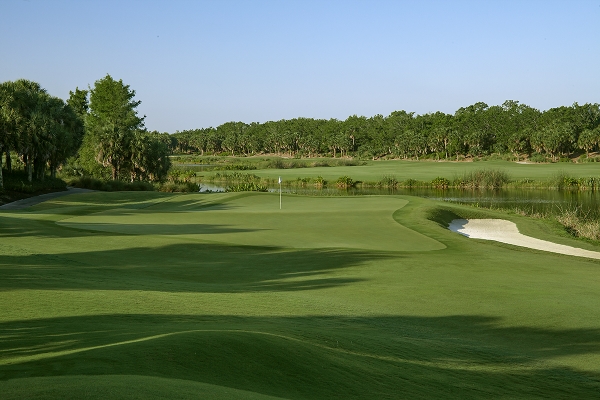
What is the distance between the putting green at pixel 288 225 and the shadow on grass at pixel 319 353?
10.9m

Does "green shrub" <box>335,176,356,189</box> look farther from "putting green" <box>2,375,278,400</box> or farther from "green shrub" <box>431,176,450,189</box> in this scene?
"putting green" <box>2,375,278,400</box>

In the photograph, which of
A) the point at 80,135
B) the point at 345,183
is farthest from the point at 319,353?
the point at 345,183

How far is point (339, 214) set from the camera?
32281 mm

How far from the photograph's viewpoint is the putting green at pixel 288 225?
A: 23009mm

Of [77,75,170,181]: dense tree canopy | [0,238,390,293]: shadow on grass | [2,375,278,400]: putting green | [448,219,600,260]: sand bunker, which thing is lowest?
[448,219,600,260]: sand bunker

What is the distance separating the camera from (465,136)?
5620 inches

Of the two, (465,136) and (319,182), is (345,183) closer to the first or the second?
(319,182)

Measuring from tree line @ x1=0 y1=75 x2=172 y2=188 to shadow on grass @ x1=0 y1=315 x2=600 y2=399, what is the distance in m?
43.5

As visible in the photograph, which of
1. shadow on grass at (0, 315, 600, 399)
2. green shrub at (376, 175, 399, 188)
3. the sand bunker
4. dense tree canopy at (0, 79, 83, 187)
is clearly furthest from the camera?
green shrub at (376, 175, 399, 188)

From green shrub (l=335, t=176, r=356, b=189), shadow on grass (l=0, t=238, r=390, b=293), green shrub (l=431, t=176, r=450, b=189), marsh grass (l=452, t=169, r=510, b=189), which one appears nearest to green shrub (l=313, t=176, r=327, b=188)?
green shrub (l=335, t=176, r=356, b=189)

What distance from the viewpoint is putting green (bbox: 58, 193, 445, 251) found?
23.0 m

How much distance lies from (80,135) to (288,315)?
57.4m

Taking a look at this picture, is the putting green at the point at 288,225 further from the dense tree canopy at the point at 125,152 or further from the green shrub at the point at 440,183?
the green shrub at the point at 440,183

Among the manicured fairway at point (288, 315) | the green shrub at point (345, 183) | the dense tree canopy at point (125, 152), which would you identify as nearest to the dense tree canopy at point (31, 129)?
the dense tree canopy at point (125, 152)
